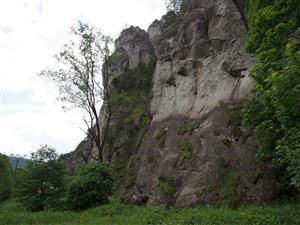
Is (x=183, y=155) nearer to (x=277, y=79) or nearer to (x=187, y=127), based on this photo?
(x=187, y=127)

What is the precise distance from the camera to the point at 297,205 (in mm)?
15273

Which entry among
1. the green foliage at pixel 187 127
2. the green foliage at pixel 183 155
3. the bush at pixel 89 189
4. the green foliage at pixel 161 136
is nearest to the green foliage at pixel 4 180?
the bush at pixel 89 189

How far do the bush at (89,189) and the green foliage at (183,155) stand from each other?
6258 millimetres

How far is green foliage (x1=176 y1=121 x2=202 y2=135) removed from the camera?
75.2 feet

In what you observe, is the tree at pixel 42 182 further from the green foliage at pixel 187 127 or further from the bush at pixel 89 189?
the green foliage at pixel 187 127

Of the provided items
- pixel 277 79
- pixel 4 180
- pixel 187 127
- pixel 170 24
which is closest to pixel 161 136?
pixel 187 127

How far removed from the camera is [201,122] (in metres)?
22.8

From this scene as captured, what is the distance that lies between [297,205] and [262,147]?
266cm

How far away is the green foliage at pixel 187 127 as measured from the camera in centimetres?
2292

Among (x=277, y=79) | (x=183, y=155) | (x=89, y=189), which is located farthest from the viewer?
(x=89, y=189)

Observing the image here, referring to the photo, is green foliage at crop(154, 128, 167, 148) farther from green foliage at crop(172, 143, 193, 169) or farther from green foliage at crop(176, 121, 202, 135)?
green foliage at crop(172, 143, 193, 169)

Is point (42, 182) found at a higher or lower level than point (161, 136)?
lower

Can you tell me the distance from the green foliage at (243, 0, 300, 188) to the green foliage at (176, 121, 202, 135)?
6436mm

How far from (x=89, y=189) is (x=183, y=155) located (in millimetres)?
7571
